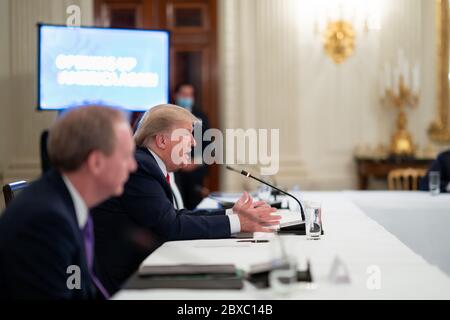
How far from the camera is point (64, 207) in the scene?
148 centimetres

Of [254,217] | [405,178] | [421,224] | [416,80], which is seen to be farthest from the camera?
[416,80]

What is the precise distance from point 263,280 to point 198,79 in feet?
17.7

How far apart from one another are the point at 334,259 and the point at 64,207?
0.83m

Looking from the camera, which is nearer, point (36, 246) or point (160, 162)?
point (36, 246)

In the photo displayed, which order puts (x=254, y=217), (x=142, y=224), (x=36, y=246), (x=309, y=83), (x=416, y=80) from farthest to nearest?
(x=309, y=83) < (x=416, y=80) < (x=254, y=217) < (x=142, y=224) < (x=36, y=246)

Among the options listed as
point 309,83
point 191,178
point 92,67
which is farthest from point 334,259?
point 309,83

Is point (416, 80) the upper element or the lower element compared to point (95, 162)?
upper

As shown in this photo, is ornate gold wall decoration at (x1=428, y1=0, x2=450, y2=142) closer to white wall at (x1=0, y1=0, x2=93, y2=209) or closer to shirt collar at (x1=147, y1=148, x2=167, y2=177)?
white wall at (x1=0, y1=0, x2=93, y2=209)

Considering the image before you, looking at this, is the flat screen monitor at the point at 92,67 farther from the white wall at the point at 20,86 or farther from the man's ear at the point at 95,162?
the man's ear at the point at 95,162

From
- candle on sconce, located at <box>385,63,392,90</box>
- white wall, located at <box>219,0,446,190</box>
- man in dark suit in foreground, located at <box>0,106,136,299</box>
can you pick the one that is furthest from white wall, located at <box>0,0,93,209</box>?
man in dark suit in foreground, located at <box>0,106,136,299</box>

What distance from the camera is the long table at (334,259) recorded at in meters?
1.53

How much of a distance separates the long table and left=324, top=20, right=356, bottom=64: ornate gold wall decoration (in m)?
3.98

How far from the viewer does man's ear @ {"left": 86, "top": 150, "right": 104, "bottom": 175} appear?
4.91ft

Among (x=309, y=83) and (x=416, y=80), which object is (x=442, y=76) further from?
(x=309, y=83)
